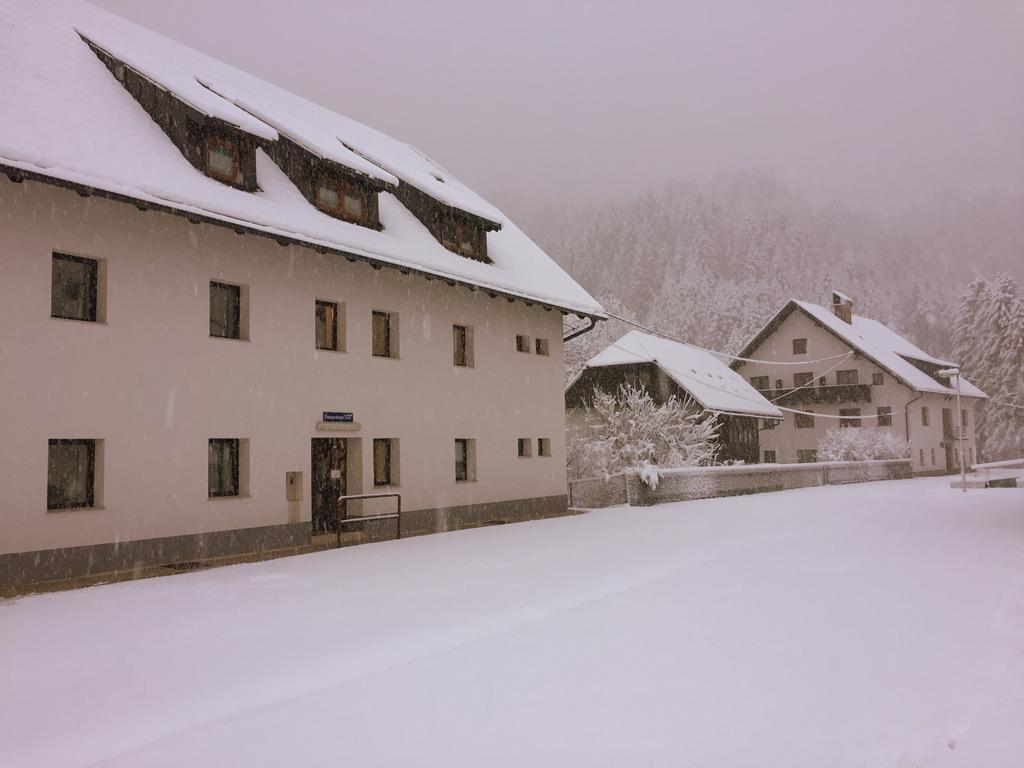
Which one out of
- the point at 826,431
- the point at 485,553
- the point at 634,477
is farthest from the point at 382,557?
the point at 826,431

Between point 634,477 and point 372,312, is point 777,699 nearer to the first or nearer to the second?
point 372,312

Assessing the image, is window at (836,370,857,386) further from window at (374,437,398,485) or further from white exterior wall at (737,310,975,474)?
window at (374,437,398,485)

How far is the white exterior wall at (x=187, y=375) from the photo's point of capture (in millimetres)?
13039

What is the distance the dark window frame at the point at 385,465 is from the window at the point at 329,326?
262 cm

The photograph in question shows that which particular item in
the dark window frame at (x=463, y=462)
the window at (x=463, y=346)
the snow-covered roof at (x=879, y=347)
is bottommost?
the dark window frame at (x=463, y=462)

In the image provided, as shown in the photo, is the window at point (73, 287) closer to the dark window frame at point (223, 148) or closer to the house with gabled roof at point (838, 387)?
the dark window frame at point (223, 148)

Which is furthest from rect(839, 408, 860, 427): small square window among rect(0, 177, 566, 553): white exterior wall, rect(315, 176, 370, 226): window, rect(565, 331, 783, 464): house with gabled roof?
rect(315, 176, 370, 226): window

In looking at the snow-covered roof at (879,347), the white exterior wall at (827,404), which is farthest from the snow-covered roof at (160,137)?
the white exterior wall at (827,404)

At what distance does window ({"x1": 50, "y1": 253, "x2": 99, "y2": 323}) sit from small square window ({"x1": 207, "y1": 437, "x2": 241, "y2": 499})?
3.32 meters

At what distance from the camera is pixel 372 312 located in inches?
783

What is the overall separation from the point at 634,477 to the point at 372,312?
12.0 metres

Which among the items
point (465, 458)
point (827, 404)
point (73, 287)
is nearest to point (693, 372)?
point (827, 404)

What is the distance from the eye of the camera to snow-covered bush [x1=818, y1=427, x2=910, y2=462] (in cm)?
4501

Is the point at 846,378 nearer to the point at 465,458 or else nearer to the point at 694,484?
the point at 694,484
